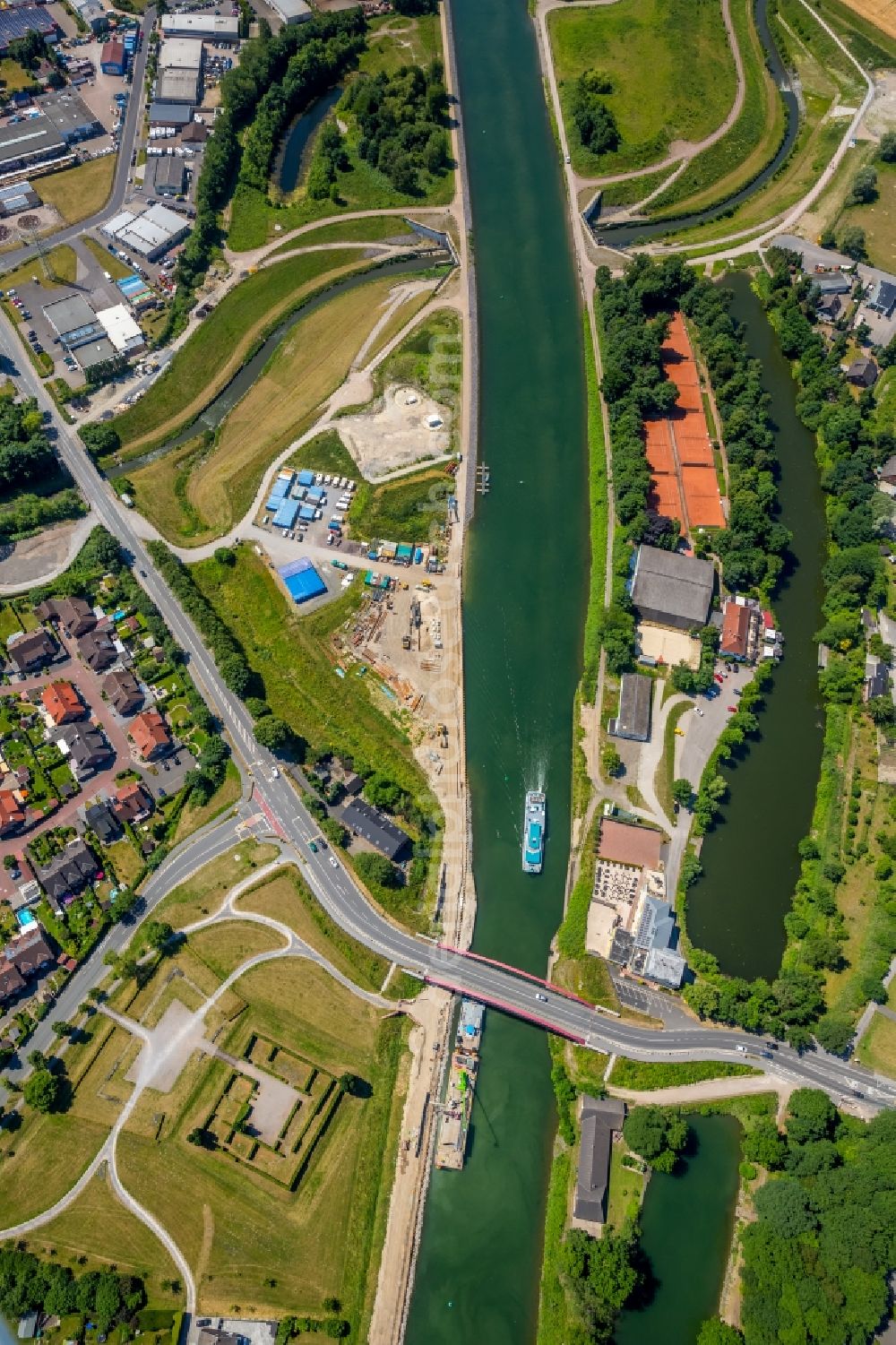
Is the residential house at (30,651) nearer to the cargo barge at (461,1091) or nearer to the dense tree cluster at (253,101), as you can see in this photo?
the dense tree cluster at (253,101)

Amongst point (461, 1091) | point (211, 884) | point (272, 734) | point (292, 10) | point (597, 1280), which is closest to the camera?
point (597, 1280)

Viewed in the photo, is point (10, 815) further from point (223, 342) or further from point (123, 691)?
point (223, 342)

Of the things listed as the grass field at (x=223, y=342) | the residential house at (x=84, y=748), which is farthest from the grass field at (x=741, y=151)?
the residential house at (x=84, y=748)

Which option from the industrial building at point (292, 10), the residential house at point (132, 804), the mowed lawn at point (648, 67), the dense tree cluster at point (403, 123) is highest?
the mowed lawn at point (648, 67)

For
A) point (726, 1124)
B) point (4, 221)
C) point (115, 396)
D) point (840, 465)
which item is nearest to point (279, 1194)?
point (726, 1124)

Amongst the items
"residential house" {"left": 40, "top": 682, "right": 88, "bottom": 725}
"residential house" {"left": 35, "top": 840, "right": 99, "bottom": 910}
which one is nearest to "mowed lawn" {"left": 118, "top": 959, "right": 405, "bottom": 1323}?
"residential house" {"left": 35, "top": 840, "right": 99, "bottom": 910}

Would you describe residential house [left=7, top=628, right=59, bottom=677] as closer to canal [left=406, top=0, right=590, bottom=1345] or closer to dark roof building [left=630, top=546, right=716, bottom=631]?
canal [left=406, top=0, right=590, bottom=1345]

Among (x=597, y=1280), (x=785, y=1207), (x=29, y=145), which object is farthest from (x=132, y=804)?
(x=29, y=145)
